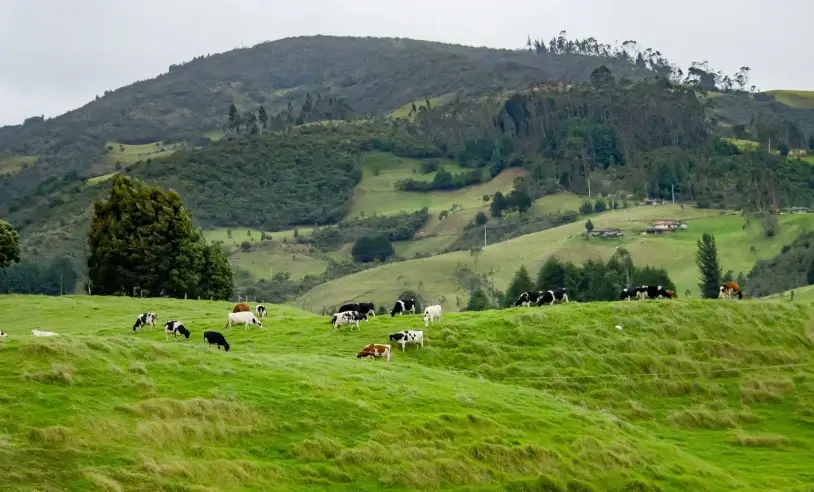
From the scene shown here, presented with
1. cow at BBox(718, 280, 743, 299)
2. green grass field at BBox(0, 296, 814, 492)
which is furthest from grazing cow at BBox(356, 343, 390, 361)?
cow at BBox(718, 280, 743, 299)

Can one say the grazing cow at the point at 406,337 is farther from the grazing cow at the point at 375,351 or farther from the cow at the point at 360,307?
the cow at the point at 360,307

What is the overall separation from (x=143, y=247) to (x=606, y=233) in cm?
10292

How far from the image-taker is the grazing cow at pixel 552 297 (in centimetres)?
5291

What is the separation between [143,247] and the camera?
69.5 m

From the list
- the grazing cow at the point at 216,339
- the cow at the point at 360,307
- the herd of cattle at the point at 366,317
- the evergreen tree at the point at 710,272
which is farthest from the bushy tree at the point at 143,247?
the evergreen tree at the point at 710,272

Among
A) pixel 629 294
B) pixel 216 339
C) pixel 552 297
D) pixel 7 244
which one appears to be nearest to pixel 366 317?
pixel 216 339

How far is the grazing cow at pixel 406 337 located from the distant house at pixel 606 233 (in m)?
122

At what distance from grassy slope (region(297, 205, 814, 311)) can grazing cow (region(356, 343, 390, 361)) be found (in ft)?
316

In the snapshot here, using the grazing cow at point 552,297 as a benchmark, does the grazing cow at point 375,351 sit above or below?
below

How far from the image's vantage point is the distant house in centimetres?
15855

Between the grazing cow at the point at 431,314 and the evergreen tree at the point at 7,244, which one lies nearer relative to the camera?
the grazing cow at the point at 431,314

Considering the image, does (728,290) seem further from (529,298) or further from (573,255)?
(573,255)

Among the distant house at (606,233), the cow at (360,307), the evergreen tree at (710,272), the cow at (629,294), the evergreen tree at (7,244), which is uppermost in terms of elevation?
the evergreen tree at (7,244)

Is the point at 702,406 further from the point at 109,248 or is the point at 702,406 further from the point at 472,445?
the point at 109,248
